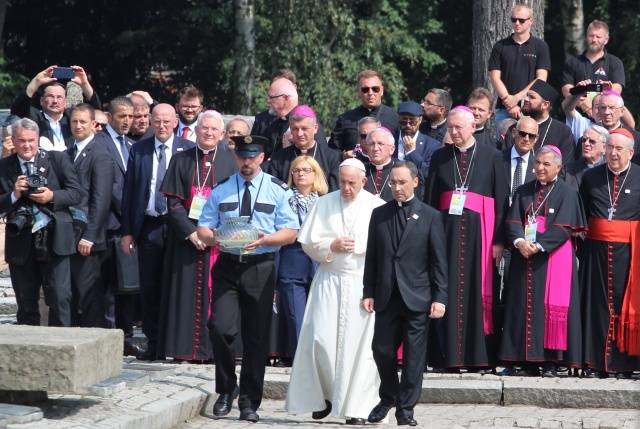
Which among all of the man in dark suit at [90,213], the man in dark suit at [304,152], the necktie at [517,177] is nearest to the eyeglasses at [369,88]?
the man in dark suit at [304,152]

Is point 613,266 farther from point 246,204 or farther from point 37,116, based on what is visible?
point 37,116

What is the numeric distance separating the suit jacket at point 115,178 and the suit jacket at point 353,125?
1.89 metres

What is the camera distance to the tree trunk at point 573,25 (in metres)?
26.1

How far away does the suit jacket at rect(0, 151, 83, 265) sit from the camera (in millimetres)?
11945

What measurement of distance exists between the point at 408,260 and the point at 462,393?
1499mm

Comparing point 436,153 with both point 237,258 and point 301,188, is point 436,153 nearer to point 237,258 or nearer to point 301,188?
point 301,188

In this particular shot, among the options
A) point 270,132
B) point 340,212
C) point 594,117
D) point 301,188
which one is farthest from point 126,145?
point 594,117

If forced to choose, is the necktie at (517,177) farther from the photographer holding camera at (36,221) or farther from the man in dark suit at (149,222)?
the photographer holding camera at (36,221)

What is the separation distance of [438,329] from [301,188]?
1.64m

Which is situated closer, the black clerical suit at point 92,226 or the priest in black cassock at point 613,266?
the priest in black cassock at point 613,266

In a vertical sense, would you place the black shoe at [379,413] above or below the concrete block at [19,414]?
below

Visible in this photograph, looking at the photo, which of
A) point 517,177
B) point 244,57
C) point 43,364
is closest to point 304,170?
point 517,177

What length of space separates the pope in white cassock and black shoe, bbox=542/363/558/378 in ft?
6.38

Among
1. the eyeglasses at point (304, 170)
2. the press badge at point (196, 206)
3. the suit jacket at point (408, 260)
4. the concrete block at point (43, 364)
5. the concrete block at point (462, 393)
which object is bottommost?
the concrete block at point (462, 393)
